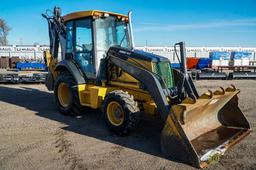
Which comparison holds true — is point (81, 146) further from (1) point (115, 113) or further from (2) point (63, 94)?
(2) point (63, 94)

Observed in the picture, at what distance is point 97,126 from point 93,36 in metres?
2.31

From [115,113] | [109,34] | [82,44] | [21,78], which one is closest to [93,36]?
[109,34]

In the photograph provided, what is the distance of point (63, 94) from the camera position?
8508 mm

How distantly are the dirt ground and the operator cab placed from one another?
5.34ft

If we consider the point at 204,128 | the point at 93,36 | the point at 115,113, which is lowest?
the point at 204,128

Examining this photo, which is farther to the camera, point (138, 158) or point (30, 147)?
point (30, 147)

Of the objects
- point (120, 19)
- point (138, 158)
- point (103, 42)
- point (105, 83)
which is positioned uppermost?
point (120, 19)

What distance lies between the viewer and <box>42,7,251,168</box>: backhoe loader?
16.6ft

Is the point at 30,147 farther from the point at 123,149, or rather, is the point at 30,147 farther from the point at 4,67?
the point at 4,67

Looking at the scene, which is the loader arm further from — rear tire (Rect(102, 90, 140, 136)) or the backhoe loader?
rear tire (Rect(102, 90, 140, 136))

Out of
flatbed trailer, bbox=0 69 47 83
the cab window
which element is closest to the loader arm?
the cab window

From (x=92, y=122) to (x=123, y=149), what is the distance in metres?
2.21

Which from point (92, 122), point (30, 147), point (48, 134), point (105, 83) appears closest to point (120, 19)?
point (105, 83)

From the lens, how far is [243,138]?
234 inches
